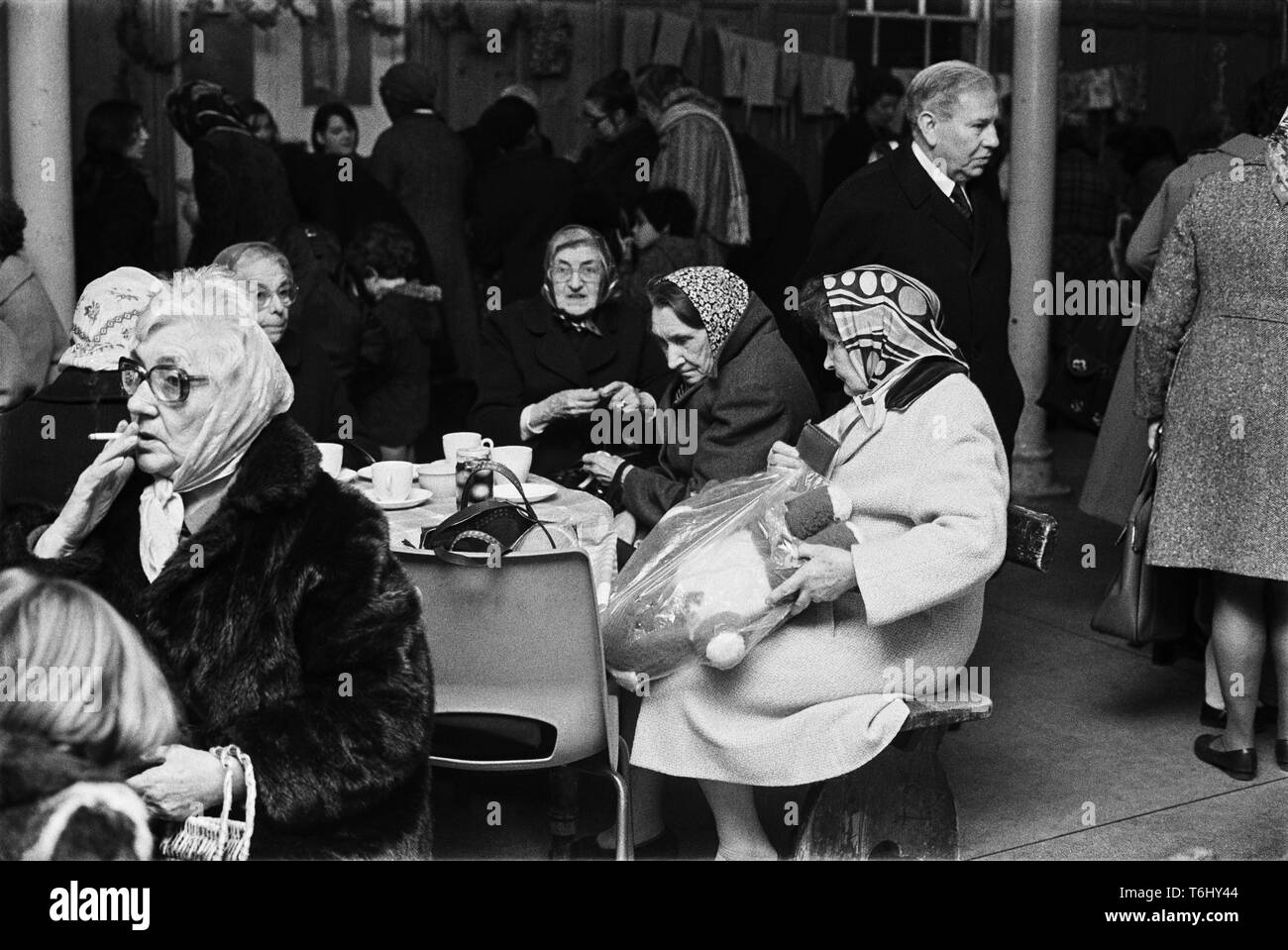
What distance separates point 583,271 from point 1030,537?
183 centimetres

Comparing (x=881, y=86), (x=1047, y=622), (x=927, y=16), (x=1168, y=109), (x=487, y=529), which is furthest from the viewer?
(x=1168, y=109)

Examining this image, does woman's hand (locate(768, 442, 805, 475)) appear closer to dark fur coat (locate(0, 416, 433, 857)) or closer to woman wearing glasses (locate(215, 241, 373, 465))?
dark fur coat (locate(0, 416, 433, 857))

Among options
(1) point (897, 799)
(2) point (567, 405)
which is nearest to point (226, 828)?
(1) point (897, 799)

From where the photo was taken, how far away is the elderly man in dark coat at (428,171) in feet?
23.3

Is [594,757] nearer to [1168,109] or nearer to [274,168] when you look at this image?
[274,168]

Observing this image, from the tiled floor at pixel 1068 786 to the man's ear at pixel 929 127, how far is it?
1.68 meters

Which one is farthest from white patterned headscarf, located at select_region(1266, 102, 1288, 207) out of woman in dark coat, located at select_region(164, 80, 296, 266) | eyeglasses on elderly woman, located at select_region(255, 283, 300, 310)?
woman in dark coat, located at select_region(164, 80, 296, 266)

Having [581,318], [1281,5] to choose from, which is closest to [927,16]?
[1281,5]

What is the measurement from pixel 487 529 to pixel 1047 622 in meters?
2.98

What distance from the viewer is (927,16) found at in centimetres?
1029

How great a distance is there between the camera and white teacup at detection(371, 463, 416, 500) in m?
4.23

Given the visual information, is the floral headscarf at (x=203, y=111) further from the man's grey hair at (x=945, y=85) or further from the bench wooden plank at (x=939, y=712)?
the bench wooden plank at (x=939, y=712)

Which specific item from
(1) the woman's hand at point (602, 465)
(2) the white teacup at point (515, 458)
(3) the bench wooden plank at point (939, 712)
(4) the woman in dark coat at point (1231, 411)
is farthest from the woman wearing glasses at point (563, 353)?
(3) the bench wooden plank at point (939, 712)

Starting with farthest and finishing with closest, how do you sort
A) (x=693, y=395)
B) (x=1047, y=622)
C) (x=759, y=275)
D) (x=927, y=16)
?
1. (x=927, y=16)
2. (x=759, y=275)
3. (x=1047, y=622)
4. (x=693, y=395)
